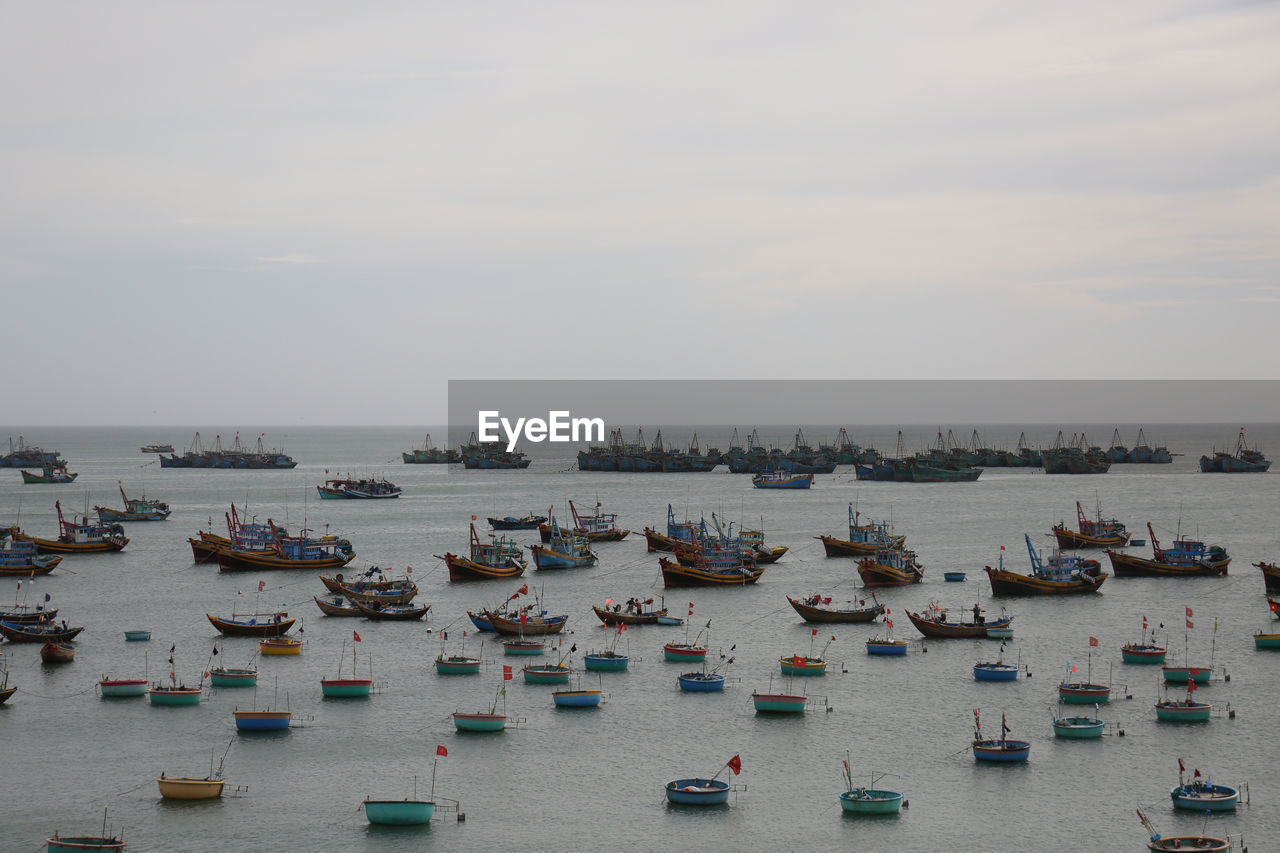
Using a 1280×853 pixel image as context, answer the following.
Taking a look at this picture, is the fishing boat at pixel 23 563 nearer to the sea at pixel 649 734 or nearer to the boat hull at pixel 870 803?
the sea at pixel 649 734

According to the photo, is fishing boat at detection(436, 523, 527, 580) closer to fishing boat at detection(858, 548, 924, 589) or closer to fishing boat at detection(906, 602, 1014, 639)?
fishing boat at detection(858, 548, 924, 589)

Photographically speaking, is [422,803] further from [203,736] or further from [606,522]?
[606,522]

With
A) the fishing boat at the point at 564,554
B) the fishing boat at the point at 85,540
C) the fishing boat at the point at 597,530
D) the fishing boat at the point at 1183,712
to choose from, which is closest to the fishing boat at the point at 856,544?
the fishing boat at the point at 564,554

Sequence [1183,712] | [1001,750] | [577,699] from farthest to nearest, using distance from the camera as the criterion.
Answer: [577,699] < [1183,712] < [1001,750]

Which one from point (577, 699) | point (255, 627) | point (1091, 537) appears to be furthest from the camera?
point (1091, 537)

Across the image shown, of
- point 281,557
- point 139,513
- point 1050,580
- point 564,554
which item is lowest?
point 139,513

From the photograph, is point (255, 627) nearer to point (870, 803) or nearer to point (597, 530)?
point (870, 803)

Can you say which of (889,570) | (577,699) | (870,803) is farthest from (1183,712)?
(889,570)
